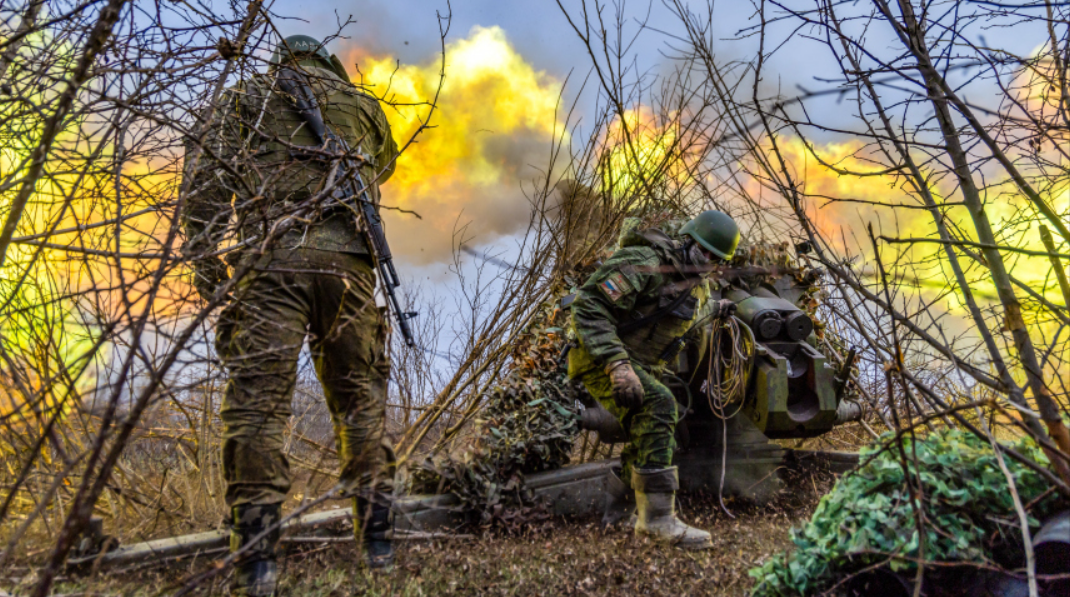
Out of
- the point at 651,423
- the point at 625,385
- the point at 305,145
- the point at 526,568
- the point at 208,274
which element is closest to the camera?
the point at 305,145

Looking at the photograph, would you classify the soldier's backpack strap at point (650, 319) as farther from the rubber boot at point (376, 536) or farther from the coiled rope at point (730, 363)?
the rubber boot at point (376, 536)

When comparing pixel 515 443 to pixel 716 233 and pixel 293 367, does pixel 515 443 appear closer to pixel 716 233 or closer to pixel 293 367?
pixel 716 233

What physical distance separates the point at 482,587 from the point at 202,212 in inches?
78.3

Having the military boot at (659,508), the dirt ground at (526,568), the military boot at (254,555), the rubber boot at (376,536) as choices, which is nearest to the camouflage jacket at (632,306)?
the military boot at (659,508)

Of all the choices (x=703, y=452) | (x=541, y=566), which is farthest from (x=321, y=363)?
(x=703, y=452)

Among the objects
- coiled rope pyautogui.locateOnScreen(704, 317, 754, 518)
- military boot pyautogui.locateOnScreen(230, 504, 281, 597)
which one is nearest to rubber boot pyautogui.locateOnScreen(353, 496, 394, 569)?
military boot pyautogui.locateOnScreen(230, 504, 281, 597)

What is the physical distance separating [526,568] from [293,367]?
5.12ft

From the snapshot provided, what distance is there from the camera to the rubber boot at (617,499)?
4.47 m

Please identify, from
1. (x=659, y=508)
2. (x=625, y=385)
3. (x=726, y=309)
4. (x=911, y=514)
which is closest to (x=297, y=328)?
(x=625, y=385)

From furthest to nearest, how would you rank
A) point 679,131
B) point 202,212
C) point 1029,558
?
point 679,131 → point 202,212 → point 1029,558

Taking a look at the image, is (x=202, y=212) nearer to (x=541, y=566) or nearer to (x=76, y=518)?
(x=76, y=518)

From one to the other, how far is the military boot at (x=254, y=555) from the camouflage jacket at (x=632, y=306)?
2042 mm

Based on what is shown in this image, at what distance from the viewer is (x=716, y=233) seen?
4168mm

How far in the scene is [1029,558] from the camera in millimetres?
1483
